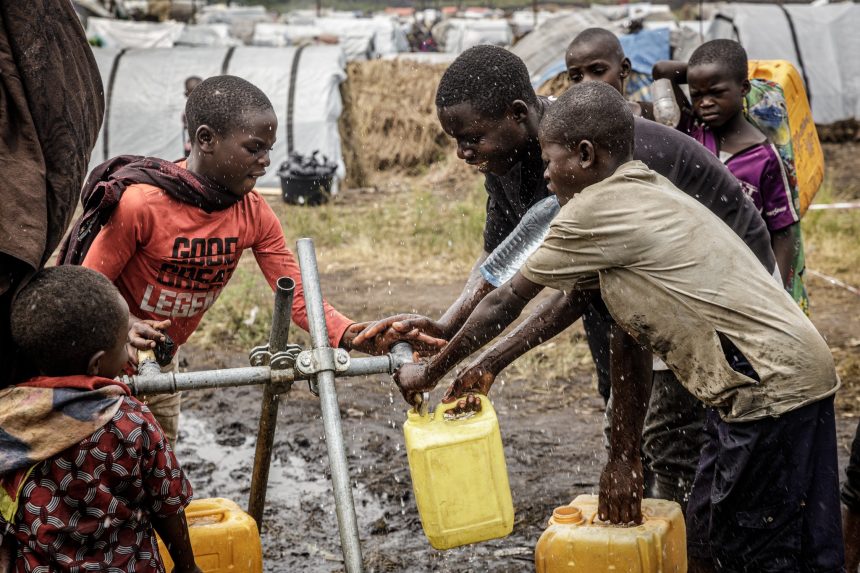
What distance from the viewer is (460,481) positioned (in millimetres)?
2664

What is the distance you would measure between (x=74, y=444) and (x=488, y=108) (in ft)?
5.08

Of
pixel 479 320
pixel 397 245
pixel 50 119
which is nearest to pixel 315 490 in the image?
pixel 479 320

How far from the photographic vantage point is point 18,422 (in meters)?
2.12

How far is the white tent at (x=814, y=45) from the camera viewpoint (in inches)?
565

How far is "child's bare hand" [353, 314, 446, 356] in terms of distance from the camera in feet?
10.2

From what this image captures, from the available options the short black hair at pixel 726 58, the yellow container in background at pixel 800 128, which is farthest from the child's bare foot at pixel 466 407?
the yellow container in background at pixel 800 128

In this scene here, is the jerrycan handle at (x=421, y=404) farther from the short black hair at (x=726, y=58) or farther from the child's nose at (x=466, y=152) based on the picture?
the short black hair at (x=726, y=58)

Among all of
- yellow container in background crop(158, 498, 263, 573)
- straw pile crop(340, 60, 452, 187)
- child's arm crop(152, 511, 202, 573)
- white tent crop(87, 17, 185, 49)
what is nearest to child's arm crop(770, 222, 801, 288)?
yellow container in background crop(158, 498, 263, 573)

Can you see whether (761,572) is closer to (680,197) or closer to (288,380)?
(680,197)

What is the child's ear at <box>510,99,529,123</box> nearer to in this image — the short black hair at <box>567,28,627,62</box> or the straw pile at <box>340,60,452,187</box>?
the short black hair at <box>567,28,627,62</box>

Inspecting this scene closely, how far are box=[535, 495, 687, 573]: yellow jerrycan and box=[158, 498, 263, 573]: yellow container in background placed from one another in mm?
795

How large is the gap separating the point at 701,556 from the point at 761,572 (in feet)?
1.86

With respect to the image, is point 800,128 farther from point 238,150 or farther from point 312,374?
point 312,374

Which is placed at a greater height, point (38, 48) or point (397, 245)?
point (38, 48)
